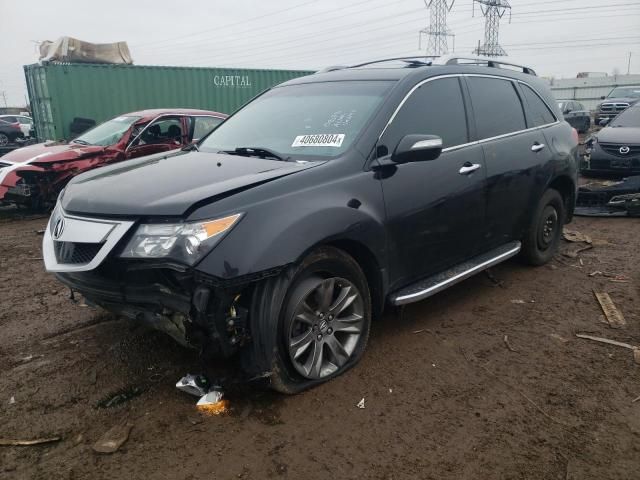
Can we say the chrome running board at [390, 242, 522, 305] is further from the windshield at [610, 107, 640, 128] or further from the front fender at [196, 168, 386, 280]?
the windshield at [610, 107, 640, 128]

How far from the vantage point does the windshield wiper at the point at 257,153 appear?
3.32m

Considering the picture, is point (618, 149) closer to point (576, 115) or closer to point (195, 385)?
point (195, 385)

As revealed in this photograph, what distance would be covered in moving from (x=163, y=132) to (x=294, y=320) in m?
6.47

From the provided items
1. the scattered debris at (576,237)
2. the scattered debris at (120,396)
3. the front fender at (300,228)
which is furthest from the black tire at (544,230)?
the scattered debris at (120,396)

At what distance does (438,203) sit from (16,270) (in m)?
4.37

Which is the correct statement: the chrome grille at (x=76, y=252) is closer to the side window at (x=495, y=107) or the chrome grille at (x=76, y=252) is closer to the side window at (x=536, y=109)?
the side window at (x=495, y=107)

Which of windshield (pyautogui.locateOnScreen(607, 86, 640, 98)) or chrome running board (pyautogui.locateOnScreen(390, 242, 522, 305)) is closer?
chrome running board (pyautogui.locateOnScreen(390, 242, 522, 305))

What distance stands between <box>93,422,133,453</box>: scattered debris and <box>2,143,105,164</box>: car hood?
5980 mm

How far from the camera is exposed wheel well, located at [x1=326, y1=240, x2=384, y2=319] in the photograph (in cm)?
307

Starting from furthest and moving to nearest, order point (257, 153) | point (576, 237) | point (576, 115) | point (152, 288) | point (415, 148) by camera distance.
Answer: point (576, 115) < point (576, 237) < point (257, 153) < point (415, 148) < point (152, 288)

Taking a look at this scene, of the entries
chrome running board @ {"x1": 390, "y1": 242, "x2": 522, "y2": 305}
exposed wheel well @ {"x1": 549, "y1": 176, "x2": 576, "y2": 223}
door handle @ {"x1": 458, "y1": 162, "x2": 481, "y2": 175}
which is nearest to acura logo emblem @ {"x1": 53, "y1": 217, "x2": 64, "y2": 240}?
chrome running board @ {"x1": 390, "y1": 242, "x2": 522, "y2": 305}

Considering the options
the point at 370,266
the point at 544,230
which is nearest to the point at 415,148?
the point at 370,266

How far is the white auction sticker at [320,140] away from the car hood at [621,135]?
7283 millimetres

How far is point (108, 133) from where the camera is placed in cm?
825
